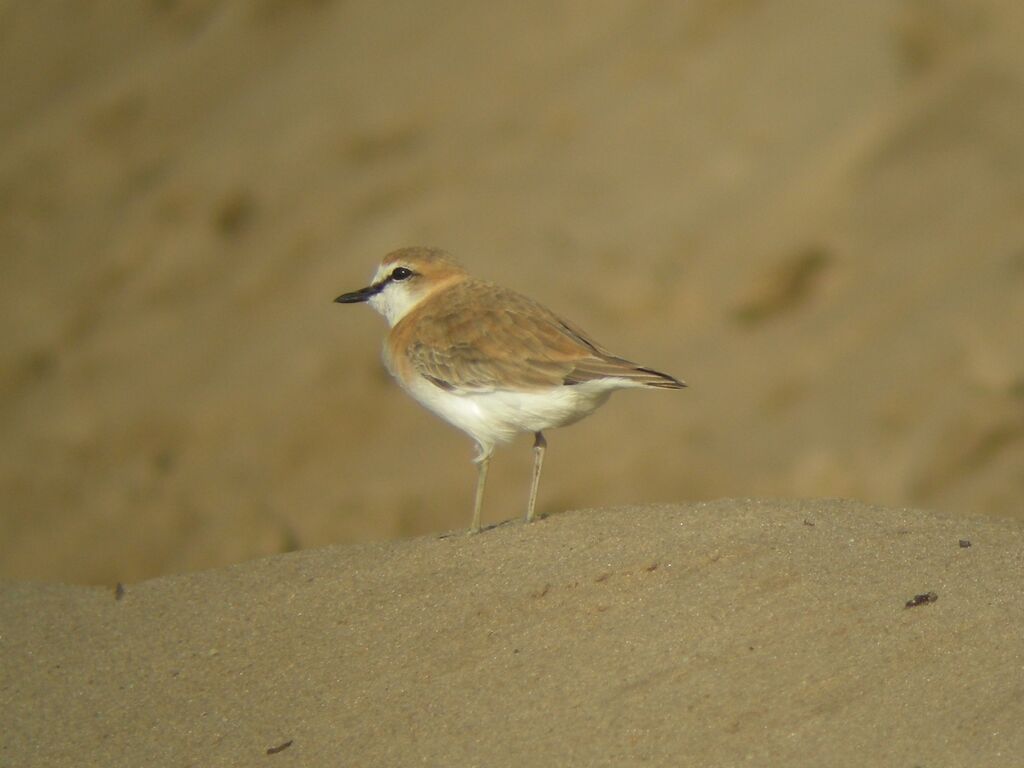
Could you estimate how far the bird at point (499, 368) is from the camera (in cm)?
663

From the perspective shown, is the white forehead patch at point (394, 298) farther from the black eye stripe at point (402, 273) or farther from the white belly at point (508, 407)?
the white belly at point (508, 407)

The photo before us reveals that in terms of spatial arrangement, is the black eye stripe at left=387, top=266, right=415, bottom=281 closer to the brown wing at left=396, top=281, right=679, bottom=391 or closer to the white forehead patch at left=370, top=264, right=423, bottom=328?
the white forehead patch at left=370, top=264, right=423, bottom=328

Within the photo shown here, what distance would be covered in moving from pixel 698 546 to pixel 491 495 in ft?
24.7

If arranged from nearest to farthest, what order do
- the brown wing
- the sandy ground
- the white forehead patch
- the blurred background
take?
the sandy ground, the brown wing, the white forehead patch, the blurred background

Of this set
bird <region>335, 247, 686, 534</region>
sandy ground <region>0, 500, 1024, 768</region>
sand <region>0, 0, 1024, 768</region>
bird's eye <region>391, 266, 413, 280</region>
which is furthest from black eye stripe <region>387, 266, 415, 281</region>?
sand <region>0, 0, 1024, 768</region>

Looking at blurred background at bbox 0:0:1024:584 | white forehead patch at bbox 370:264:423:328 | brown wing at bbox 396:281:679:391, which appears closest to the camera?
brown wing at bbox 396:281:679:391

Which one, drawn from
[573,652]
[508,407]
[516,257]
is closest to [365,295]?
[508,407]

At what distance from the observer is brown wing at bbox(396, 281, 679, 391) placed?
6.63m

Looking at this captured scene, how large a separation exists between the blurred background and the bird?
5.61m

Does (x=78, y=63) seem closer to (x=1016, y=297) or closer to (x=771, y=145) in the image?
(x=771, y=145)

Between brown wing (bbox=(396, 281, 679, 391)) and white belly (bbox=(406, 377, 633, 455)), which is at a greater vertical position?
brown wing (bbox=(396, 281, 679, 391))

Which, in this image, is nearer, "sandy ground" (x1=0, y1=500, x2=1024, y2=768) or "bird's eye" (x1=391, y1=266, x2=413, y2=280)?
"sandy ground" (x1=0, y1=500, x2=1024, y2=768)

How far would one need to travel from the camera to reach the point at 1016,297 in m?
13.0

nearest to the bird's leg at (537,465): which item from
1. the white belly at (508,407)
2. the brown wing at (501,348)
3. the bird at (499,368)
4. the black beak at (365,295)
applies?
the bird at (499,368)
